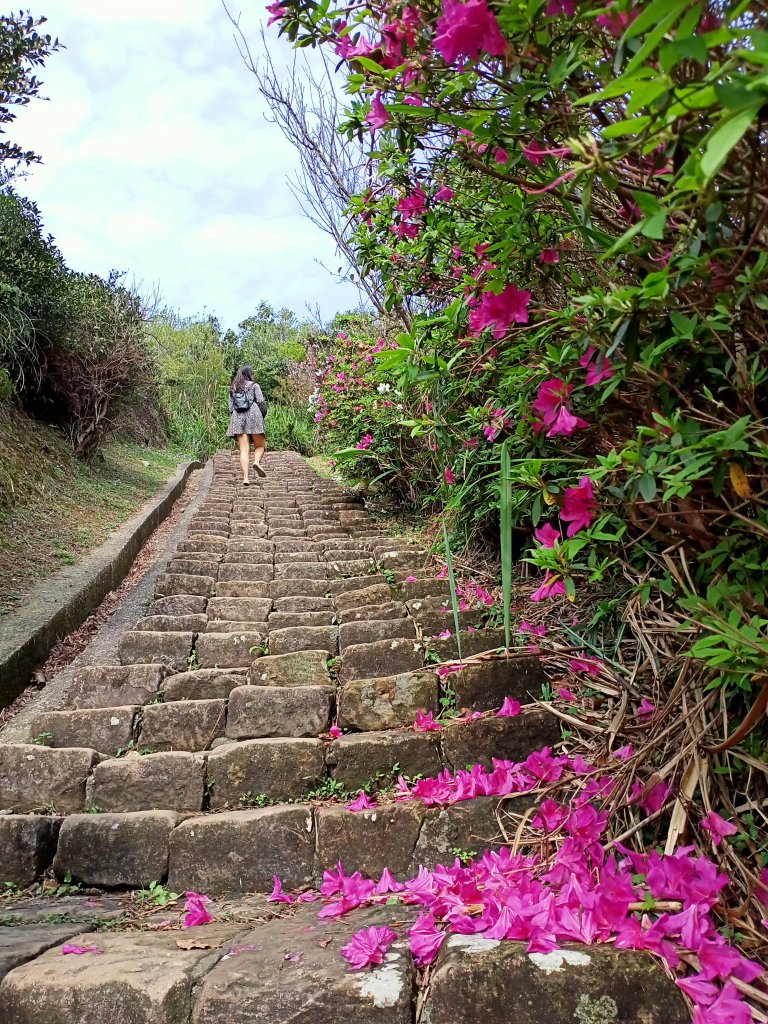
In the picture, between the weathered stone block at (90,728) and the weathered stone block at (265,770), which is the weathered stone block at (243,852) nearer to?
the weathered stone block at (265,770)

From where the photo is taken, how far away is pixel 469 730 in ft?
6.78

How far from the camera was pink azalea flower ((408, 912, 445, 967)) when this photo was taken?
1.33m

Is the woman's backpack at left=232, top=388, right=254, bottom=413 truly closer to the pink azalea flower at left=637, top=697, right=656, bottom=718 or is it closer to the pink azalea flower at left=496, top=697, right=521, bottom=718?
the pink azalea flower at left=496, top=697, right=521, bottom=718

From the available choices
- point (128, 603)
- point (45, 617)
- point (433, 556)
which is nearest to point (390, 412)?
point (433, 556)

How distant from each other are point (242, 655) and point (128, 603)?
1749 millimetres

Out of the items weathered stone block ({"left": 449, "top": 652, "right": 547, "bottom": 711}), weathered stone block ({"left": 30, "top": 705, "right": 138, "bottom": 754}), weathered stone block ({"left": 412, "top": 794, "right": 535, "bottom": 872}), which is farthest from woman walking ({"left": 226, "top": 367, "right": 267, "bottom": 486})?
weathered stone block ({"left": 412, "top": 794, "right": 535, "bottom": 872})

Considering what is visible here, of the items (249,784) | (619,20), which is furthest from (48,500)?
(619,20)

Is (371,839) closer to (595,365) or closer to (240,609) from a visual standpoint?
(595,365)

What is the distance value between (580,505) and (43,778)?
6.13 ft

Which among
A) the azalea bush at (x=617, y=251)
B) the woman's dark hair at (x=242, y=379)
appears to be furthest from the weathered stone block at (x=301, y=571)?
the woman's dark hair at (x=242, y=379)

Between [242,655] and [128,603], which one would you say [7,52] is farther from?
[242,655]

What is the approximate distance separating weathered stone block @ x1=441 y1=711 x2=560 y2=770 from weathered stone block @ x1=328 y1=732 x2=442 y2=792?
0.07 meters

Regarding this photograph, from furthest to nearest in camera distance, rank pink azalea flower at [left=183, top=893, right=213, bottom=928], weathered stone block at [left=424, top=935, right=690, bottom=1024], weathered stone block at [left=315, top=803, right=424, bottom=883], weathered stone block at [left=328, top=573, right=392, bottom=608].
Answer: weathered stone block at [left=328, top=573, right=392, bottom=608] → weathered stone block at [left=315, top=803, right=424, bottom=883] → pink azalea flower at [left=183, top=893, right=213, bottom=928] → weathered stone block at [left=424, top=935, right=690, bottom=1024]

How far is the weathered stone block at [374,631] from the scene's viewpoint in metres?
2.82
